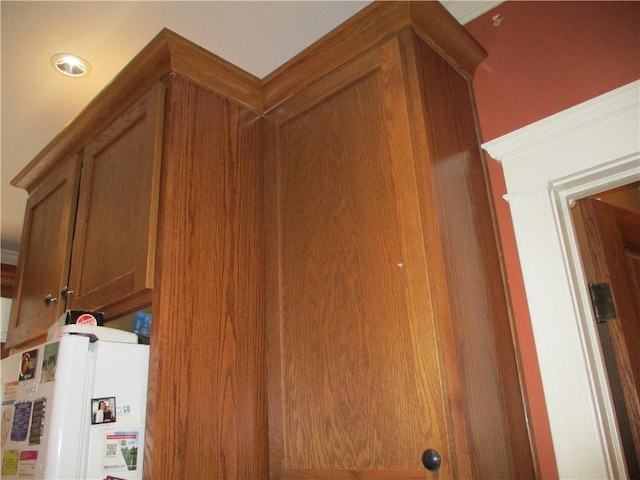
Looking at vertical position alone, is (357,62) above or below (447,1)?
below

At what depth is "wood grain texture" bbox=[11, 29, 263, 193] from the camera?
1315 mm

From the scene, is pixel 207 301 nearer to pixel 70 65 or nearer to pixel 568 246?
pixel 568 246

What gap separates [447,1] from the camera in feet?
4.78

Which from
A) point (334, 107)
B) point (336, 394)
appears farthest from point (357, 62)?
point (336, 394)

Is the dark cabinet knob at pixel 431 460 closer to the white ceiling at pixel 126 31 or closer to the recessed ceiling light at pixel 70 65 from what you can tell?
the white ceiling at pixel 126 31

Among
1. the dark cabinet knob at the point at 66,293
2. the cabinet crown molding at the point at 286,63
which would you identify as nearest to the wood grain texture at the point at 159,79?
the cabinet crown molding at the point at 286,63

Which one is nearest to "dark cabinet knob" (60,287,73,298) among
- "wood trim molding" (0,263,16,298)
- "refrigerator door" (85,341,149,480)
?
"refrigerator door" (85,341,149,480)

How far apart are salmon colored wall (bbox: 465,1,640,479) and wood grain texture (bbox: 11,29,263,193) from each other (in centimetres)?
70

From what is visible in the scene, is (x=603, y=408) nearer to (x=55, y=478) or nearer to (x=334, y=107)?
(x=334, y=107)

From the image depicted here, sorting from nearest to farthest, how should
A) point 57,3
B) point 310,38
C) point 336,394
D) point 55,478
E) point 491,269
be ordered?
point 55,478 < point 336,394 < point 491,269 < point 57,3 < point 310,38

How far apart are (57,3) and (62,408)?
45.3 inches

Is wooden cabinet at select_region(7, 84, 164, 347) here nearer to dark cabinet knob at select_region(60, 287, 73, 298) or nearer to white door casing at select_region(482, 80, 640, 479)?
dark cabinet knob at select_region(60, 287, 73, 298)

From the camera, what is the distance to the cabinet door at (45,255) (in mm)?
1575

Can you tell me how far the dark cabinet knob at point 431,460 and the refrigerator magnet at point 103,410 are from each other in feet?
2.16
